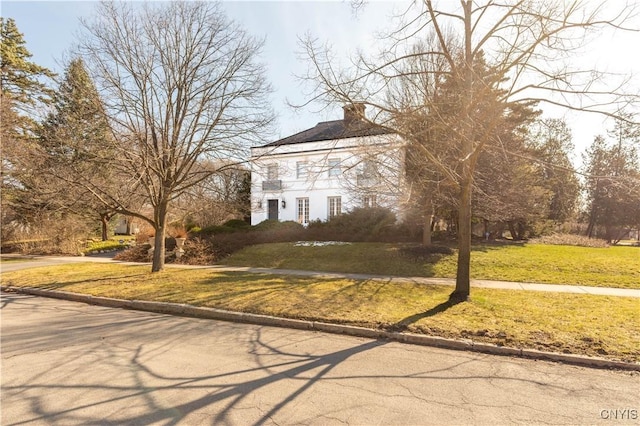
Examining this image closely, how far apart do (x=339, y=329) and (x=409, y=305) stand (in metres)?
2.20

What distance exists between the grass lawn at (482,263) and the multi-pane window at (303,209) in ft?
35.8

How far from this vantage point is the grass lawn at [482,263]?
1115 cm

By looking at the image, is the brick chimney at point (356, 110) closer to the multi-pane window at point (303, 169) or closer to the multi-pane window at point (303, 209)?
the multi-pane window at point (303, 169)

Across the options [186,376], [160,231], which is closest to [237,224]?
[160,231]

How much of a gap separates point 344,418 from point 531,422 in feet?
5.95

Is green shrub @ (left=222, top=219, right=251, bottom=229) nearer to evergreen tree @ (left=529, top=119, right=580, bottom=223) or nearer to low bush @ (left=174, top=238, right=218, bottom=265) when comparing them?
low bush @ (left=174, top=238, right=218, bottom=265)

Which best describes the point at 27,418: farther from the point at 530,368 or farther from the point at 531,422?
the point at 530,368

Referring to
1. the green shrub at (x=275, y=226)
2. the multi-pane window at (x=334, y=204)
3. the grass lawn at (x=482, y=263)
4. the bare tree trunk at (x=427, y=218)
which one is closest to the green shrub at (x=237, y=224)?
the green shrub at (x=275, y=226)

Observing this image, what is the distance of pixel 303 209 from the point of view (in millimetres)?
28359

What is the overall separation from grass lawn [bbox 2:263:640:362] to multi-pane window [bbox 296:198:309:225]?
16080mm

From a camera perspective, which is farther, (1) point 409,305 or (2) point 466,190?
(2) point 466,190

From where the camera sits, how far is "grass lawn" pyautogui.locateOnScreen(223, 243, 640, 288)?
11.1 m

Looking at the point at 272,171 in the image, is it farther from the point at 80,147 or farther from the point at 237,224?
the point at 237,224

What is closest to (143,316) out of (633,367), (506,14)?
(633,367)
